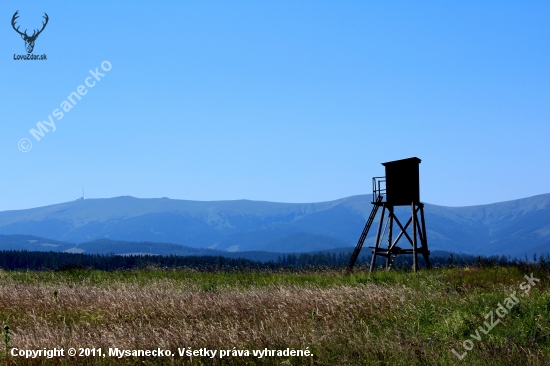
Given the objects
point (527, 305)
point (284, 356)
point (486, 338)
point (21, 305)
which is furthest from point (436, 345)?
point (21, 305)

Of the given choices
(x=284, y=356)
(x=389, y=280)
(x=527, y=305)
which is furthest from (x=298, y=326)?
(x=389, y=280)

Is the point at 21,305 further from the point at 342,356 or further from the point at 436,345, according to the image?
the point at 436,345

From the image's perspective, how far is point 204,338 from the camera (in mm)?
10945

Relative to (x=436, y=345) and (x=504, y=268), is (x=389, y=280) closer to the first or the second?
(x=504, y=268)

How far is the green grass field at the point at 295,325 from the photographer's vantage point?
33.1 ft

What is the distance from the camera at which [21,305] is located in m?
16.4


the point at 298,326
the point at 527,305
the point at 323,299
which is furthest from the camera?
the point at 323,299

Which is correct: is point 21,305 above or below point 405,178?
below

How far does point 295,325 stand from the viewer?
468 inches

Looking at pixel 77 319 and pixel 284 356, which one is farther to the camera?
pixel 77 319

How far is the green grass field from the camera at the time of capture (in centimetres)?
1008

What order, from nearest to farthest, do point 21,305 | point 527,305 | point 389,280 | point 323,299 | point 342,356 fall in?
point 342,356 → point 527,305 → point 323,299 → point 21,305 → point 389,280

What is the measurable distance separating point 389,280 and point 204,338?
43.2ft

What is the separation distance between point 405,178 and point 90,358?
2603 centimetres
